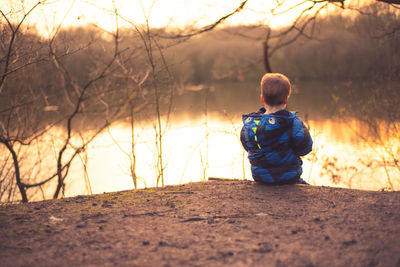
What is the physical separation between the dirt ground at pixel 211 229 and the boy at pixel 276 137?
160mm

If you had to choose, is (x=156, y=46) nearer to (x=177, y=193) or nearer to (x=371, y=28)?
(x=177, y=193)

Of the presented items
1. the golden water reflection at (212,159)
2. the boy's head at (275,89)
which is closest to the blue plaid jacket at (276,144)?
the boy's head at (275,89)

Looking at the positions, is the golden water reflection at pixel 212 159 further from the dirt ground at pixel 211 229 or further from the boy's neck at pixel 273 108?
the dirt ground at pixel 211 229

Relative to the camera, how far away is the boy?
3.54m

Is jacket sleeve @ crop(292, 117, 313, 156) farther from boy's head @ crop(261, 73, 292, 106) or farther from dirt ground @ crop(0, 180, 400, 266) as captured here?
dirt ground @ crop(0, 180, 400, 266)

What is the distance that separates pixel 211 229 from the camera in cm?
270

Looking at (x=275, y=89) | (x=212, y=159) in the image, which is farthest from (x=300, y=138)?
(x=212, y=159)

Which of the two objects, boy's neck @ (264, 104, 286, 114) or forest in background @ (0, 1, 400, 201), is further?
forest in background @ (0, 1, 400, 201)

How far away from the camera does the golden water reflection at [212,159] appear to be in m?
7.62

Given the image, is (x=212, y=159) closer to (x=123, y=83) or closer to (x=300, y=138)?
(x=123, y=83)

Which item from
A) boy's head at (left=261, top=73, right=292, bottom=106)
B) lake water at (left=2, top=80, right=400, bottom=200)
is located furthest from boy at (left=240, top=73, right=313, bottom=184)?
lake water at (left=2, top=80, right=400, bottom=200)

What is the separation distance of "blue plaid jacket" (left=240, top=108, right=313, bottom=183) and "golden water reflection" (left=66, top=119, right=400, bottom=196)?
3147 mm

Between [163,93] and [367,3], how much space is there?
3.88m

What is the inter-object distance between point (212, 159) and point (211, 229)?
20.1ft
